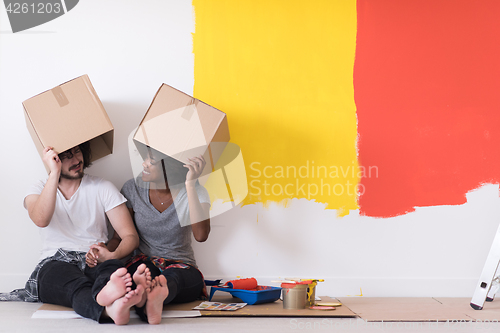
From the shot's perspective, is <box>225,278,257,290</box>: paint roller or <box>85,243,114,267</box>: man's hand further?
<box>225,278,257,290</box>: paint roller

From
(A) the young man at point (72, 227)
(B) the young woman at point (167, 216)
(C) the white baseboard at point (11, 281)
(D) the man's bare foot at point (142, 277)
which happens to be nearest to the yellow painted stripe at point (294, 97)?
(B) the young woman at point (167, 216)

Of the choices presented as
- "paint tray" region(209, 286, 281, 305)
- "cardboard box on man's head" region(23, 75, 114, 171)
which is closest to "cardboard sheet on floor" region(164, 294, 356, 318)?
"paint tray" region(209, 286, 281, 305)

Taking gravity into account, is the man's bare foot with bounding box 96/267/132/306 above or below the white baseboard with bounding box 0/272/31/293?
above

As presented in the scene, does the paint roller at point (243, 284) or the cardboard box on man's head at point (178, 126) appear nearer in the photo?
the cardboard box on man's head at point (178, 126)

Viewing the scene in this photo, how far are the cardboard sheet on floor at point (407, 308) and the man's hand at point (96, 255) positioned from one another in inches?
36.0

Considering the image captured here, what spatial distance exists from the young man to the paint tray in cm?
42

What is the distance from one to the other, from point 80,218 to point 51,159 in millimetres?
292

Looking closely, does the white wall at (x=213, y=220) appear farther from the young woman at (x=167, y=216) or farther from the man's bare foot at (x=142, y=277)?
the man's bare foot at (x=142, y=277)

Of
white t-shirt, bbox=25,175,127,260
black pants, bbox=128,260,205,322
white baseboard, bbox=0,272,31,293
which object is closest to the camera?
black pants, bbox=128,260,205,322

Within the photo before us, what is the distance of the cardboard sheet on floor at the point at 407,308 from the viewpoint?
1.44 metres

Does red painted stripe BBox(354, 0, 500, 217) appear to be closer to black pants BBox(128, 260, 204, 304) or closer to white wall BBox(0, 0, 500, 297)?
white wall BBox(0, 0, 500, 297)

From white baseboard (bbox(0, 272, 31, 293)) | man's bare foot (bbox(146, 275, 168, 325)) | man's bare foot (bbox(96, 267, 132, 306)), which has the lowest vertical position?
white baseboard (bbox(0, 272, 31, 293))

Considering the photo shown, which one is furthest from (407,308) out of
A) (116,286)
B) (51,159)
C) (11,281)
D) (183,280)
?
(11,281)

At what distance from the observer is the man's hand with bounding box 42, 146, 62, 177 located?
143 centimetres
